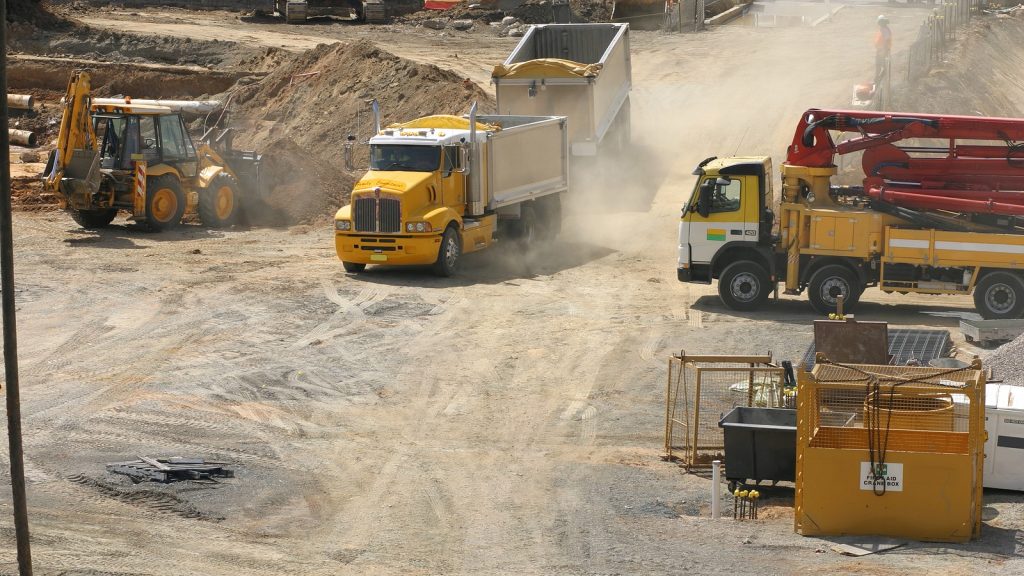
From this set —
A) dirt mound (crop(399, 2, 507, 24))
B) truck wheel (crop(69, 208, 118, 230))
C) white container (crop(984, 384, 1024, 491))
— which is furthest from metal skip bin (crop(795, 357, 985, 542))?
dirt mound (crop(399, 2, 507, 24))

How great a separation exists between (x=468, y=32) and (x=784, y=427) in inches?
1523

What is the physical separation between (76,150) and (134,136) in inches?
45.7

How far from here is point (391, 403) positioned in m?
16.9

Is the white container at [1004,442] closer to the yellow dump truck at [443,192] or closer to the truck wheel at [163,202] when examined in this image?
the yellow dump truck at [443,192]

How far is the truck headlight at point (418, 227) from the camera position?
2323 centimetres

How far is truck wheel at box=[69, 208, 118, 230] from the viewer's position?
90.1 feet

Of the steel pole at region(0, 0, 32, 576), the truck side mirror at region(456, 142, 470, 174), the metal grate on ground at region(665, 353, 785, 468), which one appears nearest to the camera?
the steel pole at region(0, 0, 32, 576)

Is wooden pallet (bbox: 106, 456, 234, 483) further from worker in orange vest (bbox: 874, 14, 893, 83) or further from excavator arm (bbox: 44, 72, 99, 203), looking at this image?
worker in orange vest (bbox: 874, 14, 893, 83)

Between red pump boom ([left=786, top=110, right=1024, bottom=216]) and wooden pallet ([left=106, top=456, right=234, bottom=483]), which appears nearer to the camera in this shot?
wooden pallet ([left=106, top=456, right=234, bottom=483])

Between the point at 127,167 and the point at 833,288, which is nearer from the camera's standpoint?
the point at 833,288

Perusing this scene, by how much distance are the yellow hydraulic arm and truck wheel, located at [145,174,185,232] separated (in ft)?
4.41

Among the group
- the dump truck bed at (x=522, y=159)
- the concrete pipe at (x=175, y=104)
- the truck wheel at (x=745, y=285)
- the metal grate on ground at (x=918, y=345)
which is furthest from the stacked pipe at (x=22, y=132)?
the metal grate on ground at (x=918, y=345)

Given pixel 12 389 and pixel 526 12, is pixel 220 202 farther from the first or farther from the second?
pixel 526 12

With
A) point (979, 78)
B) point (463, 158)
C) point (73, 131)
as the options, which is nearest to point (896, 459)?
point (463, 158)
